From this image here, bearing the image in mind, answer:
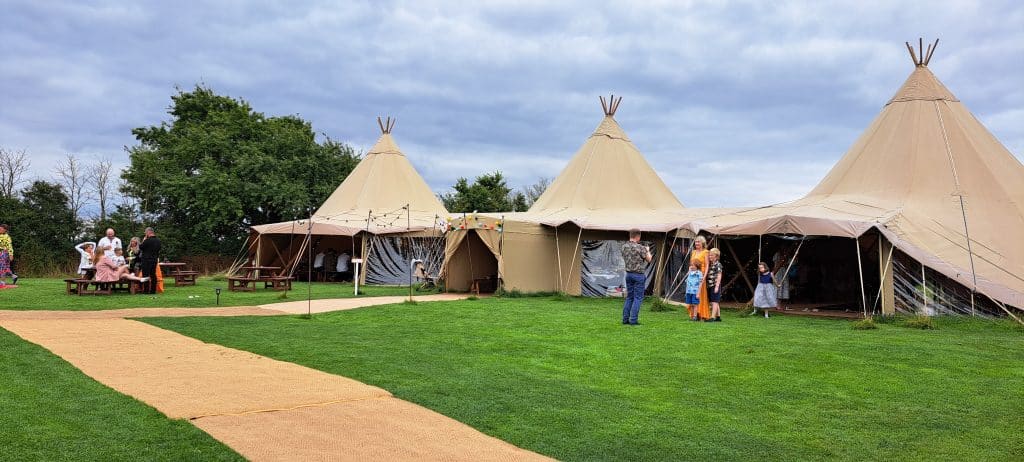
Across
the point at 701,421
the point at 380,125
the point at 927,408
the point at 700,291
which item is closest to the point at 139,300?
the point at 700,291

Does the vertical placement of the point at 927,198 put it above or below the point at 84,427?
above

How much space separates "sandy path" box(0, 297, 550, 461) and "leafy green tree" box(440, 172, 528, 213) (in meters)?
24.6

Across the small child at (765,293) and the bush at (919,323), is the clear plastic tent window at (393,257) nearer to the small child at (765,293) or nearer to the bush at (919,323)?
the small child at (765,293)

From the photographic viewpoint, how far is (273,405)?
4.74 m

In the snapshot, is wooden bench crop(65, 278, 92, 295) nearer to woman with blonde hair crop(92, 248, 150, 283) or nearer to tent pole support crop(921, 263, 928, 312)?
woman with blonde hair crop(92, 248, 150, 283)

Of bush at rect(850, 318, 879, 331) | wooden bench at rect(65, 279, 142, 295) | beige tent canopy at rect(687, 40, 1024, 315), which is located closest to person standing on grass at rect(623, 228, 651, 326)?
bush at rect(850, 318, 879, 331)

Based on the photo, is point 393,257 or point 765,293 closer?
point 765,293

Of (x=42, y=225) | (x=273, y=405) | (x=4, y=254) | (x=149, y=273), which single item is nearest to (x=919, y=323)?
(x=273, y=405)

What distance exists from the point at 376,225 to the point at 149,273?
25.2 ft

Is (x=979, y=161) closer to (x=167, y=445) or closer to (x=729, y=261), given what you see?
(x=729, y=261)

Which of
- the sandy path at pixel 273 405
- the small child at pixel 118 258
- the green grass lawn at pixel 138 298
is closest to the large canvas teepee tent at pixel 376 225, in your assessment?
the green grass lawn at pixel 138 298

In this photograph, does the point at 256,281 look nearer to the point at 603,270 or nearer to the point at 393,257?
the point at 393,257

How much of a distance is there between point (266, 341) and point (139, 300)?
20.0 feet

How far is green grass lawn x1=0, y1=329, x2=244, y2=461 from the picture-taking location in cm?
359
